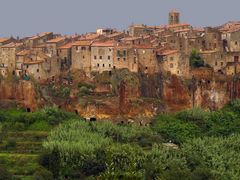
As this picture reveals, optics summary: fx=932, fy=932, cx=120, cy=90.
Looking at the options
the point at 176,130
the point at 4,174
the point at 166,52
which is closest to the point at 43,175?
the point at 4,174

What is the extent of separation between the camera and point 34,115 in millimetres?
74625

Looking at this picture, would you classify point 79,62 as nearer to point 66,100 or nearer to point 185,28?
point 66,100

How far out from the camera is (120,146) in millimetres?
64250

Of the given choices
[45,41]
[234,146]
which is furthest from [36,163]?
[45,41]

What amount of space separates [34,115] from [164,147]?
13101mm

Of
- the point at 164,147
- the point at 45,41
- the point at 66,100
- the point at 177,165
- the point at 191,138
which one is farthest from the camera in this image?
the point at 45,41

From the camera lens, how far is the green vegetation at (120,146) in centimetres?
6159

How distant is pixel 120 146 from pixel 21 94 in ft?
53.5

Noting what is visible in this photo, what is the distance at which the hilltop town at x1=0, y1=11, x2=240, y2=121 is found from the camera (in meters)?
78.6

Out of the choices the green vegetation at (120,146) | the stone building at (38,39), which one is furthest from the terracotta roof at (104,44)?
the stone building at (38,39)

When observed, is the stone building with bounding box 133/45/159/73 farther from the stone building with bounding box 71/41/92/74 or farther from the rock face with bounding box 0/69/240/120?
the stone building with bounding box 71/41/92/74

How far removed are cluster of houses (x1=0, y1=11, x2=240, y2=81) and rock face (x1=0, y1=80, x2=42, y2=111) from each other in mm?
1075

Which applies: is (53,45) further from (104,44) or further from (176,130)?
(176,130)

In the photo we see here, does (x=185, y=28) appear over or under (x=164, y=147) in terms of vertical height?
over
